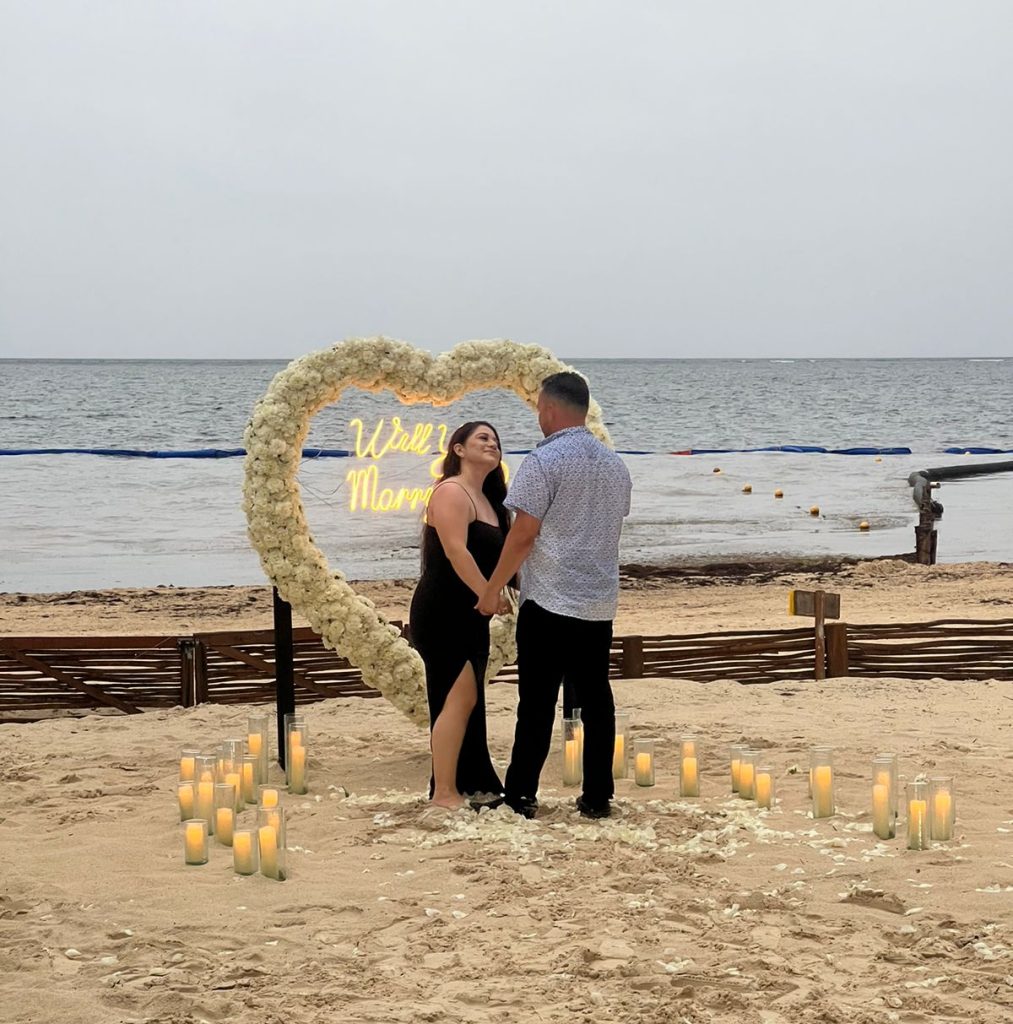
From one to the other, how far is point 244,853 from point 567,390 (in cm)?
234

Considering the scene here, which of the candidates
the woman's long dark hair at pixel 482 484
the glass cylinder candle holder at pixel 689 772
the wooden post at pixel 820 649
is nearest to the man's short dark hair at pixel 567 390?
the woman's long dark hair at pixel 482 484

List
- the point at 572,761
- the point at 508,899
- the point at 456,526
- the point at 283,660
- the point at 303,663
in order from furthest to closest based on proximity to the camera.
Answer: the point at 303,663
the point at 283,660
the point at 572,761
the point at 456,526
the point at 508,899

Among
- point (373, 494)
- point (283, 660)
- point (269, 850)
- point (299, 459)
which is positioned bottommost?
point (269, 850)

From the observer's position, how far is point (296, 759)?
21.2 feet

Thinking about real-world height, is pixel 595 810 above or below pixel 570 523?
below

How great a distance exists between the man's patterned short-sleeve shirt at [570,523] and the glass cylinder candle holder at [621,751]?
1255 mm

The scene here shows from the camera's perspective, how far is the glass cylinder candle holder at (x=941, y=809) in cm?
539

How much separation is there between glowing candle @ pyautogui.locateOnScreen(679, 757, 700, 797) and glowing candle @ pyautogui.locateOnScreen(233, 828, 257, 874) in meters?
2.16

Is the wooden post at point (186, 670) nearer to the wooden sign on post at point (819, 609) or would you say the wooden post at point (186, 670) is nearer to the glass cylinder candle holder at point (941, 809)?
the wooden sign on post at point (819, 609)

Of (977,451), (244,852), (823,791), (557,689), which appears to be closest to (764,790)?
(823,791)

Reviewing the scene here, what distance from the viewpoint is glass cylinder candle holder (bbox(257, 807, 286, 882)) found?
5.06 m

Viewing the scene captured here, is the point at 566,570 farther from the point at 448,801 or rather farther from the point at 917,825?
the point at 917,825

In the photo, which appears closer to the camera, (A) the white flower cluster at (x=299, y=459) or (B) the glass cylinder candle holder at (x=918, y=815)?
(B) the glass cylinder candle holder at (x=918, y=815)

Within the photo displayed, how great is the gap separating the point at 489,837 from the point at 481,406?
67980 mm
